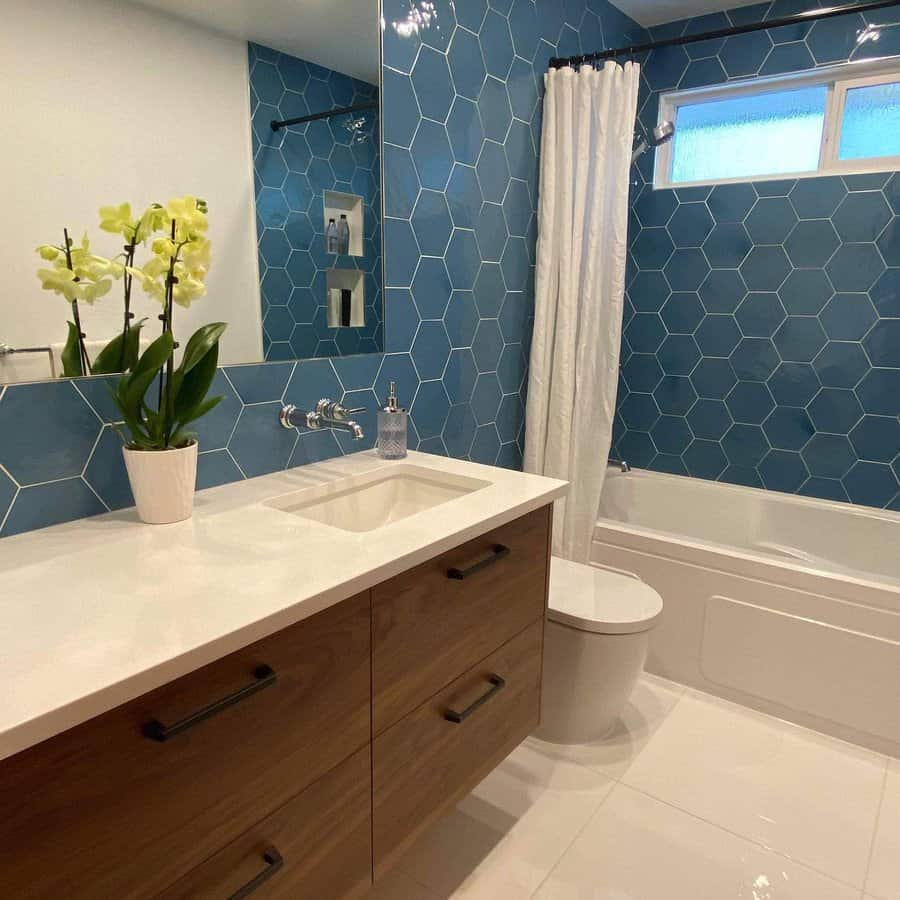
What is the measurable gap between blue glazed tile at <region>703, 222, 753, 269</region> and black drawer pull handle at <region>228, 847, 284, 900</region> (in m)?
2.74

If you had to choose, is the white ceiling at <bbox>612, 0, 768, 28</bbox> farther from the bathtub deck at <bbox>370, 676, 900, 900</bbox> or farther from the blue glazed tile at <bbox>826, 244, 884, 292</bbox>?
the bathtub deck at <bbox>370, 676, 900, 900</bbox>

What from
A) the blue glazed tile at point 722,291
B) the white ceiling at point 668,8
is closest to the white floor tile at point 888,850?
the blue glazed tile at point 722,291

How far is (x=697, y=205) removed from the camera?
292 cm

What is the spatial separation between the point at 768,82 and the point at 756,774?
258 centimetres

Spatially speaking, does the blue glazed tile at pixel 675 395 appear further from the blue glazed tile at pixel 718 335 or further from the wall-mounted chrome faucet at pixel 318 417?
the wall-mounted chrome faucet at pixel 318 417

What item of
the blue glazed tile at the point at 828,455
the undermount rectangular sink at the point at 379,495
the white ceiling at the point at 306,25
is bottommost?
the blue glazed tile at the point at 828,455

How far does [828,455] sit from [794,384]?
32 centimetres

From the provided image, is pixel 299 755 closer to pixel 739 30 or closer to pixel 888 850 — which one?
pixel 888 850

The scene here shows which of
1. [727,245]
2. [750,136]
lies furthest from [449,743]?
[750,136]

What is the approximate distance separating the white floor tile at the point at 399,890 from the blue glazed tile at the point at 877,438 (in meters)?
2.28

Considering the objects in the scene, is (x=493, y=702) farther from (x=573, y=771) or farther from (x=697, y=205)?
(x=697, y=205)

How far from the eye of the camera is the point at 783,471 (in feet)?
9.50

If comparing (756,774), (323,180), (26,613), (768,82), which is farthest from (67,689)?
(768,82)

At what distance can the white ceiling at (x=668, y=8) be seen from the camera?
8.79 ft
